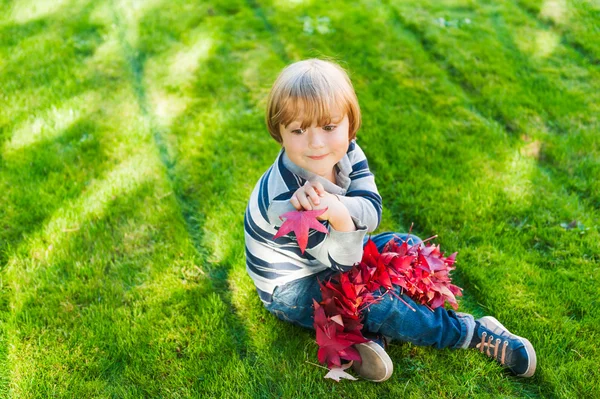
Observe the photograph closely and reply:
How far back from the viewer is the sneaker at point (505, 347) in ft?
6.81

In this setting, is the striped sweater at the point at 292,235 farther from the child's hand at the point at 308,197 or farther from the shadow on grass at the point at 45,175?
the shadow on grass at the point at 45,175

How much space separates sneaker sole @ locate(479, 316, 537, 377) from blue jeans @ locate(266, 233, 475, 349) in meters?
0.08

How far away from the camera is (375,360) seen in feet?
6.58

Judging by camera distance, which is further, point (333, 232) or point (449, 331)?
point (449, 331)

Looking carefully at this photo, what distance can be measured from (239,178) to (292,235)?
1.18 m

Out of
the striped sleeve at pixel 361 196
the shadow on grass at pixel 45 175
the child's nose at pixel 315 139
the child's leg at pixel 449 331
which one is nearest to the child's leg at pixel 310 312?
the child's leg at pixel 449 331

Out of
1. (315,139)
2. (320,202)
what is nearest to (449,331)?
(320,202)

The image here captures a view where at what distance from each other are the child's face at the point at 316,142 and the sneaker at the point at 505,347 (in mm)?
926

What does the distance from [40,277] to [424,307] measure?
5.60ft

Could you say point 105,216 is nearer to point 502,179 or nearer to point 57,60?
point 57,60

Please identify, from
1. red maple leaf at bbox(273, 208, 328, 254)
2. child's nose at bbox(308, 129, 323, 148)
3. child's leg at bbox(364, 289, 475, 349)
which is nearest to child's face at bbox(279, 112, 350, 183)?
child's nose at bbox(308, 129, 323, 148)

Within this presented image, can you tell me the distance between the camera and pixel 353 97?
6.26ft

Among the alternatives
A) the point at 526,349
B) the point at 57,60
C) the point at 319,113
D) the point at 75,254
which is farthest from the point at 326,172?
the point at 57,60

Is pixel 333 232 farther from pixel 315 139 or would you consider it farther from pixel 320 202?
pixel 315 139
